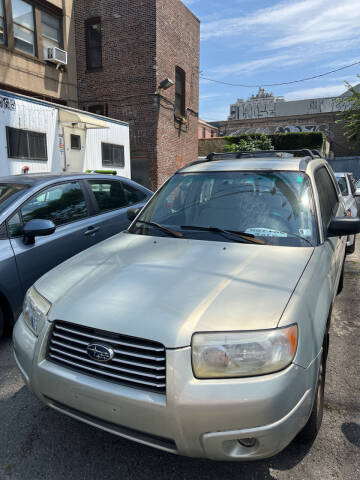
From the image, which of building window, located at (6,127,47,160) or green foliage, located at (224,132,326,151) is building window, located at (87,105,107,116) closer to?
building window, located at (6,127,47,160)

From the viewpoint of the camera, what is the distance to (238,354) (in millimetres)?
1719

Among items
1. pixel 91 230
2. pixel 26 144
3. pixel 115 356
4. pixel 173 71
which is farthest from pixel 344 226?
pixel 173 71

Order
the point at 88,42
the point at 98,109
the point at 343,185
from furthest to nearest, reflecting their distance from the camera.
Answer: the point at 98,109
the point at 88,42
the point at 343,185

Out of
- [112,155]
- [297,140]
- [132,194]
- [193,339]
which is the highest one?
[297,140]

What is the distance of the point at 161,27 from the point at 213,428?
16049 mm

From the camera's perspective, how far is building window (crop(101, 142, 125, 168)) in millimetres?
12321

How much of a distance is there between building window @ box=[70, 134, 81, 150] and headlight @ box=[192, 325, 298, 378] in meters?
10.2

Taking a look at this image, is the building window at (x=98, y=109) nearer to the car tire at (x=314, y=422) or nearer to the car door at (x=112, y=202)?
the car door at (x=112, y=202)

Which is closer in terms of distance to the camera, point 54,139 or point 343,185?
point 343,185

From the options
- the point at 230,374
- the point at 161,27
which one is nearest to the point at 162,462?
the point at 230,374

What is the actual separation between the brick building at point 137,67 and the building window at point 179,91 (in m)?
0.36

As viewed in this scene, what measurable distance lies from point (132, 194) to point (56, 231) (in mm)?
1567

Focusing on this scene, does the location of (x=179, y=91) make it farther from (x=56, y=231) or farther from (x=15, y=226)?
(x=15, y=226)

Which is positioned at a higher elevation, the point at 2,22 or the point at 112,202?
the point at 2,22
